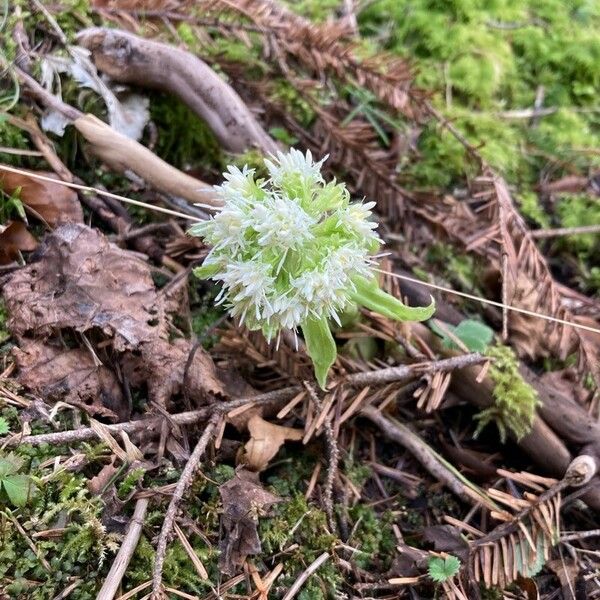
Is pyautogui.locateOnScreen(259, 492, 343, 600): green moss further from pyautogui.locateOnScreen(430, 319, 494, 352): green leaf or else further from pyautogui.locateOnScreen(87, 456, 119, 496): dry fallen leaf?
pyautogui.locateOnScreen(430, 319, 494, 352): green leaf

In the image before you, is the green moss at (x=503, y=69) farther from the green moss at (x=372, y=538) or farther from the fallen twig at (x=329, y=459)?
the green moss at (x=372, y=538)

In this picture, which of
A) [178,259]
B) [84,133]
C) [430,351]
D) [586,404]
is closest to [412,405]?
[430,351]

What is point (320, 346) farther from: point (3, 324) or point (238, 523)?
point (3, 324)

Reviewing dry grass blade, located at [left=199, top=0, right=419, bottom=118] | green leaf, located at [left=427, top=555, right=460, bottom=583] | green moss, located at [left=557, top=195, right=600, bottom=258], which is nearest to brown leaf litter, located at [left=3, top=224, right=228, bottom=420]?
green leaf, located at [left=427, top=555, right=460, bottom=583]

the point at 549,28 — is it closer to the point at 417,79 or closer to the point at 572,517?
the point at 417,79

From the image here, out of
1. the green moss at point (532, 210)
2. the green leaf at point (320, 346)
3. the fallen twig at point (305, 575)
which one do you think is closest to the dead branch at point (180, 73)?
the green leaf at point (320, 346)

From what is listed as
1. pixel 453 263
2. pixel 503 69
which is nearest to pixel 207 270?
pixel 453 263
